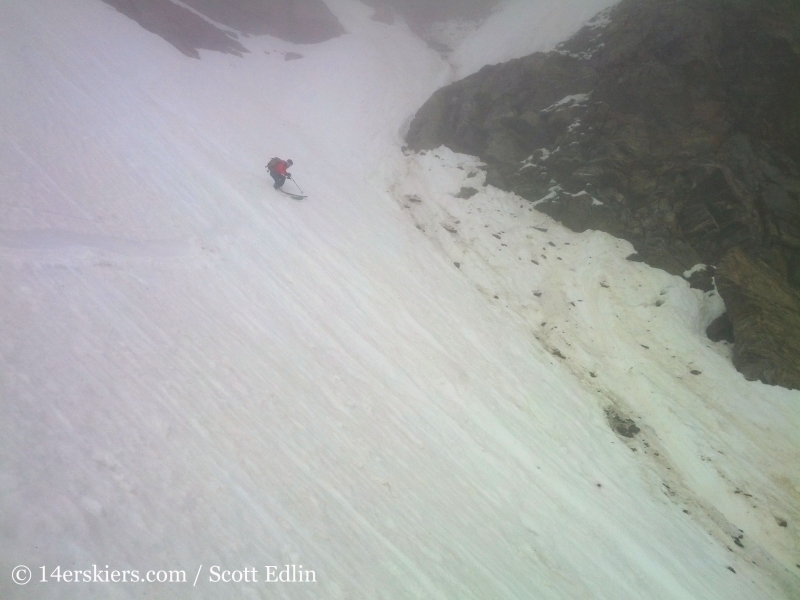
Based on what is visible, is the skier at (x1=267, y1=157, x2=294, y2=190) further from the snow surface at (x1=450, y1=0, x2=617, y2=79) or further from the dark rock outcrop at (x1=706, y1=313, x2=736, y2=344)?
the snow surface at (x1=450, y1=0, x2=617, y2=79)

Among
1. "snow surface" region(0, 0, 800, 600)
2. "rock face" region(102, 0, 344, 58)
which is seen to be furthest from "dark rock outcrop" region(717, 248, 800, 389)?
"rock face" region(102, 0, 344, 58)

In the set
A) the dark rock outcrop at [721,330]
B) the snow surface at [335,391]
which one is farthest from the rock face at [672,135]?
the snow surface at [335,391]

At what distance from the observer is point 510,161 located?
18.2m

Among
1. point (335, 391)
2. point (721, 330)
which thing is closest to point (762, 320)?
point (721, 330)

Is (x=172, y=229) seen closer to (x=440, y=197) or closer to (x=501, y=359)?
(x=501, y=359)

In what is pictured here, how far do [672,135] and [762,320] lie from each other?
354 inches

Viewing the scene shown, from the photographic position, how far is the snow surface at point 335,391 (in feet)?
13.3

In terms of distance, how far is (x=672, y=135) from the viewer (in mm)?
15758

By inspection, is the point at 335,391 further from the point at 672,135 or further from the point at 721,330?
the point at 672,135

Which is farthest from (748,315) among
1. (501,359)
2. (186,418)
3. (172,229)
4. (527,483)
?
(172,229)

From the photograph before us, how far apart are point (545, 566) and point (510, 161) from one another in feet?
55.5

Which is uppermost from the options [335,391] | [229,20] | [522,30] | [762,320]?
[522,30]

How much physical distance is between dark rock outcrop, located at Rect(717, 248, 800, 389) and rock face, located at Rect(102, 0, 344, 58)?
32072mm

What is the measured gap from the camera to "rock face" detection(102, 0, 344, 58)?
25.1 m
